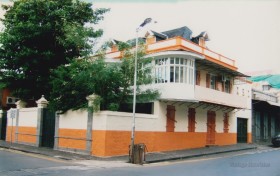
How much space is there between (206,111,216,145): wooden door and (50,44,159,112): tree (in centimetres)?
798

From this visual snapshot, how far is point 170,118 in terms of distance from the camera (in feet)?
74.1

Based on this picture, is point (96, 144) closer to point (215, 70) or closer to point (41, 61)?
point (41, 61)

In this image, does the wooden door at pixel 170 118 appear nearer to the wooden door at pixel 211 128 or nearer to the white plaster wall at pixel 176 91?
the white plaster wall at pixel 176 91

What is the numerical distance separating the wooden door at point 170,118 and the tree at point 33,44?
845 cm

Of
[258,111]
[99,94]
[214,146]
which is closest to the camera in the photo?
[99,94]

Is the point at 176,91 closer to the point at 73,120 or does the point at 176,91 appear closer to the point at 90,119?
the point at 90,119

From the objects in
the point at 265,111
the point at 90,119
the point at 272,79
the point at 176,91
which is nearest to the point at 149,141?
the point at 176,91

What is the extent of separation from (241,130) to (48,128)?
19256 mm

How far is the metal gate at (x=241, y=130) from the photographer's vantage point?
3165cm

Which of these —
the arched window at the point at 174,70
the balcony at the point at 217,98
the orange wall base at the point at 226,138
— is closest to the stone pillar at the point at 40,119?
the arched window at the point at 174,70

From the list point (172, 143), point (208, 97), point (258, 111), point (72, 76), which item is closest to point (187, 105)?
point (208, 97)

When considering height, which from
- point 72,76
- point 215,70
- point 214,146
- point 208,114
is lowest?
point 214,146

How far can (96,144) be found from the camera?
58.8 ft

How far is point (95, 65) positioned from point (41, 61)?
7996 millimetres
